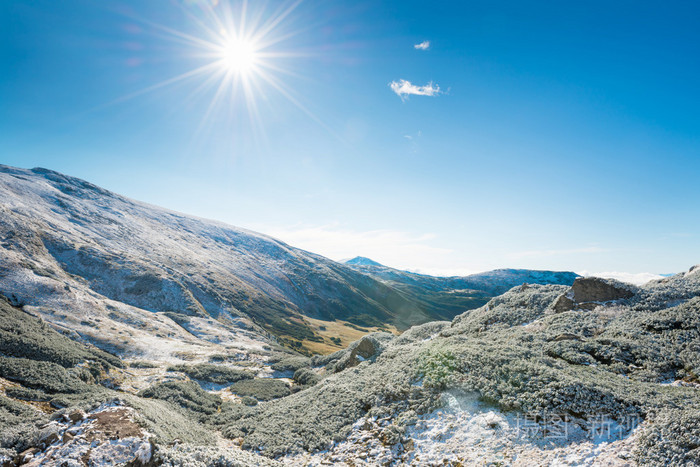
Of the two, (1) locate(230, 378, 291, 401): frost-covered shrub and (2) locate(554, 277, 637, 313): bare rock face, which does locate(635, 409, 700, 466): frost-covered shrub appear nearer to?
(2) locate(554, 277, 637, 313): bare rock face

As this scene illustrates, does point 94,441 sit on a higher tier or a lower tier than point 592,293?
lower

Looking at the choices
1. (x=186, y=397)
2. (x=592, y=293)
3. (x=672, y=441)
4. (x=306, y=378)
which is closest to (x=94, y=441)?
(x=186, y=397)

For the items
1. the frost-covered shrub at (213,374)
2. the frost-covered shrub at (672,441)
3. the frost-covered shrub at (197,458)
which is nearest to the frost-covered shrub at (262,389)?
the frost-covered shrub at (213,374)

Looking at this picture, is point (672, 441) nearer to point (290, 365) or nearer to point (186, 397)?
point (186, 397)

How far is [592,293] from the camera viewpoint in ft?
67.8

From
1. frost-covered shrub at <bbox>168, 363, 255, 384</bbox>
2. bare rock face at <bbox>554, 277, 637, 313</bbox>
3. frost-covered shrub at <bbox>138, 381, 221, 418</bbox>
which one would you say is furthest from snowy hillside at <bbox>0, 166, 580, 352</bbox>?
bare rock face at <bbox>554, 277, 637, 313</bbox>

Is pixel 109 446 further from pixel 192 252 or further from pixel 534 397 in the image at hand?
pixel 192 252

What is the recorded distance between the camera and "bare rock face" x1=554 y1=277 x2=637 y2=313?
1977 centimetres

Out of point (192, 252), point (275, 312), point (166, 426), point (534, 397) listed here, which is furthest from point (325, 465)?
point (192, 252)

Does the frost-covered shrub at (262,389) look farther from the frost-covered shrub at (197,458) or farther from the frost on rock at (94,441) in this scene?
the frost on rock at (94,441)

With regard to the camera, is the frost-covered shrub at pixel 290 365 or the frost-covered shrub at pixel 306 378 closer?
the frost-covered shrub at pixel 306 378

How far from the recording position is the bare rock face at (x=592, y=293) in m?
19.8

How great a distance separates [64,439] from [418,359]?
49.6 ft

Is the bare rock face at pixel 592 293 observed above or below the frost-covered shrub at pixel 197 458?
above
